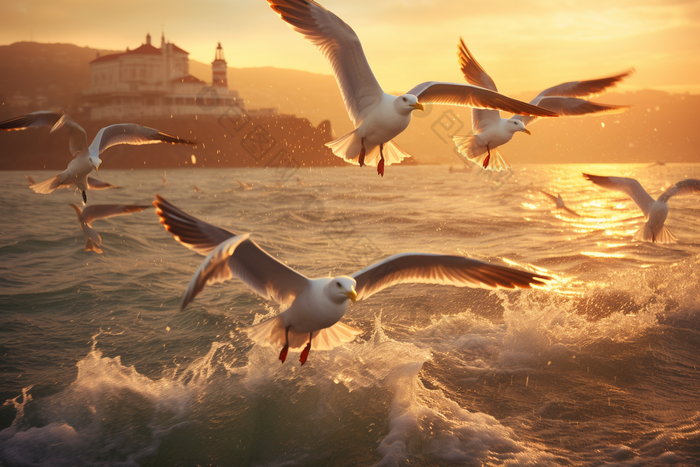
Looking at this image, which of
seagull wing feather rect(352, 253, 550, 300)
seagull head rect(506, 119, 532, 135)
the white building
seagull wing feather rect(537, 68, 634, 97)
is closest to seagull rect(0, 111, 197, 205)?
seagull wing feather rect(352, 253, 550, 300)

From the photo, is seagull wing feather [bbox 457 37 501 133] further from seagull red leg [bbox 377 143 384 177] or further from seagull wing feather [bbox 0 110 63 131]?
seagull wing feather [bbox 0 110 63 131]

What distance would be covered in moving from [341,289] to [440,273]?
4.17ft

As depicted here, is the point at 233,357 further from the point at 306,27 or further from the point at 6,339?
the point at 306,27

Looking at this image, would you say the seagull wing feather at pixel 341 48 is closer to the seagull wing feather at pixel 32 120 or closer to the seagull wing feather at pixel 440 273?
the seagull wing feather at pixel 440 273

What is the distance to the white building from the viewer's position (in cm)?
7856

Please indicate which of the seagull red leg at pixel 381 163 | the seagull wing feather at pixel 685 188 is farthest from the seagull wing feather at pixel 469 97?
the seagull wing feather at pixel 685 188

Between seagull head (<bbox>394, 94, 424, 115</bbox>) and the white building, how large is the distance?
79885 millimetres

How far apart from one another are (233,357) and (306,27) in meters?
5.01

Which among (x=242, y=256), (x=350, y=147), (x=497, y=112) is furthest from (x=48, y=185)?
(x=497, y=112)

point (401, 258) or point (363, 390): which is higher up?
point (401, 258)

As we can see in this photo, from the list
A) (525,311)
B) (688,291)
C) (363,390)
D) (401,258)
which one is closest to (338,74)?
(401,258)

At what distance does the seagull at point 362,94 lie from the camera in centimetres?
496

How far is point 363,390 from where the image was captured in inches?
259

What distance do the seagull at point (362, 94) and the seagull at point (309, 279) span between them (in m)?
1.15
